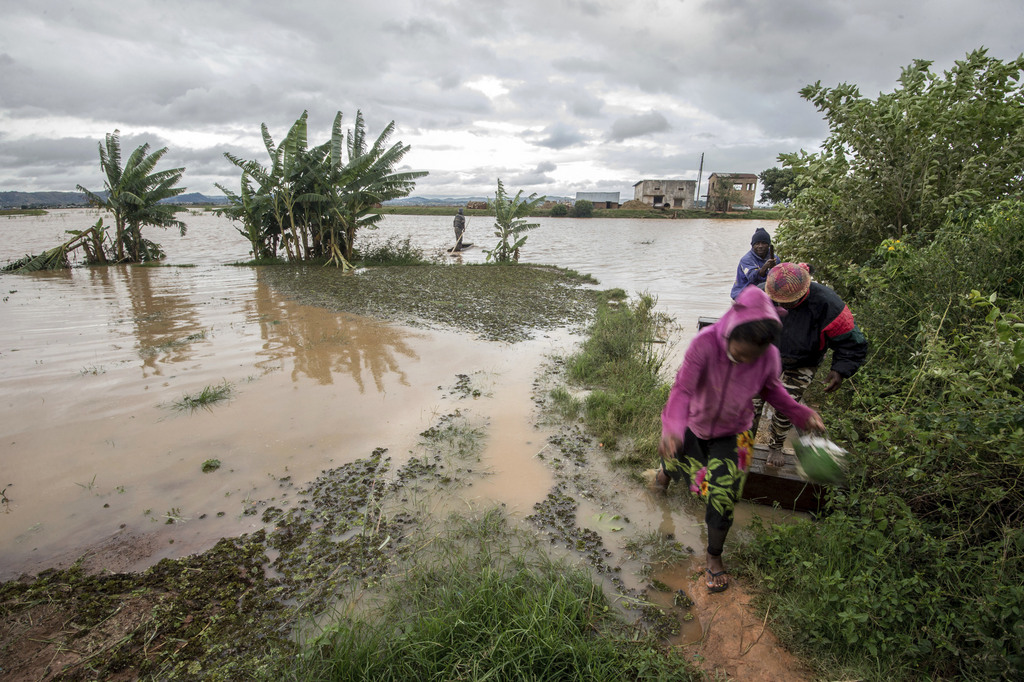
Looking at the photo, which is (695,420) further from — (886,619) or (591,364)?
(591,364)

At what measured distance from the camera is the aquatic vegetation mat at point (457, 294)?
8.85m

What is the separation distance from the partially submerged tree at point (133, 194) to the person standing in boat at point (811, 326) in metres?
17.2

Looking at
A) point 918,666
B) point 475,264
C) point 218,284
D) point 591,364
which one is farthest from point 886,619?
point 475,264

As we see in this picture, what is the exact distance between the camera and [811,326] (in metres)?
3.37

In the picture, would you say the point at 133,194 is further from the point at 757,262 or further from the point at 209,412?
the point at 757,262

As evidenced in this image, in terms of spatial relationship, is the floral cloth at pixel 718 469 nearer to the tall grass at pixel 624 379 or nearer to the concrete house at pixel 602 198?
the tall grass at pixel 624 379

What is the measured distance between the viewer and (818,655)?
7.31 ft

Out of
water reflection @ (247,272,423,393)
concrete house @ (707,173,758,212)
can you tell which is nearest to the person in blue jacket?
water reflection @ (247,272,423,393)

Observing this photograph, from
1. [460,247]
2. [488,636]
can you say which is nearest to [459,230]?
[460,247]

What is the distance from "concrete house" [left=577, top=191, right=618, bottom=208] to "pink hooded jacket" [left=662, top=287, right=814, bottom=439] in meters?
74.7

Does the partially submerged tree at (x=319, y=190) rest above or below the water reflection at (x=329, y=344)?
above

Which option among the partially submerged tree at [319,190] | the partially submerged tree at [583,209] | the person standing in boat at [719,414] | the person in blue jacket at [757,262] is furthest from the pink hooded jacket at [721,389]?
the partially submerged tree at [583,209]

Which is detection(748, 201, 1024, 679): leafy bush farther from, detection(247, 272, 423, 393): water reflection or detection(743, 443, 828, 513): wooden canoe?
detection(247, 272, 423, 393): water reflection

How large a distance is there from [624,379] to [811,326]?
8.35 ft
